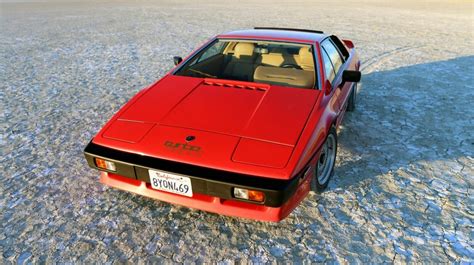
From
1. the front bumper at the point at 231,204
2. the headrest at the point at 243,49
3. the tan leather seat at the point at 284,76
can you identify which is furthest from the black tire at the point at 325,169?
the headrest at the point at 243,49

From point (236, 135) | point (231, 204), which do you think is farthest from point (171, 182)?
point (236, 135)

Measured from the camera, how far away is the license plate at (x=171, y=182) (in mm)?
2104

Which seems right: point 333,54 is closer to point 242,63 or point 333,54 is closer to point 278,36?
point 278,36

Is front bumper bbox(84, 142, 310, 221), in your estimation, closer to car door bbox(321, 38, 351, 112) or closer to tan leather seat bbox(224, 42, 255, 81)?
car door bbox(321, 38, 351, 112)

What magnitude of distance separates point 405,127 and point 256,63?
202 cm

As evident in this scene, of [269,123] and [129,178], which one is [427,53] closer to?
[269,123]

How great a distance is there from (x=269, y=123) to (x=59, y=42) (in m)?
8.99

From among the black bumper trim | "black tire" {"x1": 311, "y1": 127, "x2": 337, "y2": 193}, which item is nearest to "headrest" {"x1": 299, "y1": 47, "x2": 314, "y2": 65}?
"black tire" {"x1": 311, "y1": 127, "x2": 337, "y2": 193}

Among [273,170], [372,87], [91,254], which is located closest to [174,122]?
[273,170]

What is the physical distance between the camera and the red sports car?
2043 millimetres

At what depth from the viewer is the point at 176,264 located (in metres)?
2.09

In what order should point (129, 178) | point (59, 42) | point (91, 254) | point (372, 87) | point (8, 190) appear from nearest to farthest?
point (91, 254) → point (129, 178) → point (8, 190) → point (372, 87) → point (59, 42)

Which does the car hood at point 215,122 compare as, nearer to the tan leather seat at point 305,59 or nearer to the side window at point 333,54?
the tan leather seat at point 305,59

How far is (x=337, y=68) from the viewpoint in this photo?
11.2ft
